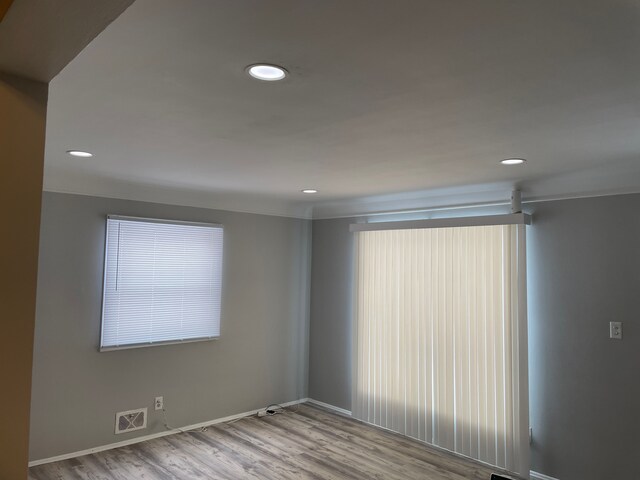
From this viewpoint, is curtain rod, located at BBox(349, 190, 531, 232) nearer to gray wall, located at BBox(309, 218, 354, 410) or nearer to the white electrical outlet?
gray wall, located at BBox(309, 218, 354, 410)

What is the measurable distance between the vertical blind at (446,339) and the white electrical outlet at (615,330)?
0.57 meters

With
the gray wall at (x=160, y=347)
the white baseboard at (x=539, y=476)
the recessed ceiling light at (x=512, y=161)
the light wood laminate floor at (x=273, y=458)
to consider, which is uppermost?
the recessed ceiling light at (x=512, y=161)

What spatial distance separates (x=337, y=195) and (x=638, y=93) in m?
2.98

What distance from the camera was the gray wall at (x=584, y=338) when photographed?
306cm

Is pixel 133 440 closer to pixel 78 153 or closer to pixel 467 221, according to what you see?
pixel 78 153

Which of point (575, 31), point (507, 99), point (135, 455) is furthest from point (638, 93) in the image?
point (135, 455)

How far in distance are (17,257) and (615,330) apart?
11.3 ft

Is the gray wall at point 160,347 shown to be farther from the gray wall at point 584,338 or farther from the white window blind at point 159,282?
the gray wall at point 584,338

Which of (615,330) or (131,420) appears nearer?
(615,330)

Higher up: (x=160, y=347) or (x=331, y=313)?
(x=331, y=313)

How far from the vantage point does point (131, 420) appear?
3.95 meters

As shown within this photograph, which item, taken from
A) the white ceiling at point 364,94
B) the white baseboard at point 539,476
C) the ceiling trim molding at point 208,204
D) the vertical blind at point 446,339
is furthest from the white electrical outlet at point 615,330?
the ceiling trim molding at point 208,204

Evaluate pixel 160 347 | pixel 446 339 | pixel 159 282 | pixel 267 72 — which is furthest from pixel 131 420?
pixel 267 72

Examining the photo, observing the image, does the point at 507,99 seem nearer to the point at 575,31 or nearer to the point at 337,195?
the point at 575,31
